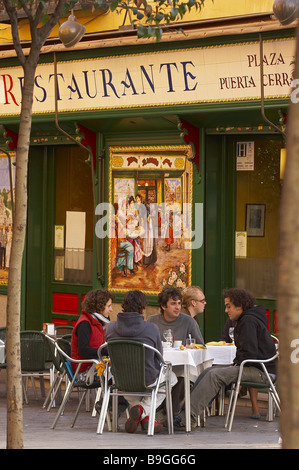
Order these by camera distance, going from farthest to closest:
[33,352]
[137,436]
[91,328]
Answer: [33,352] < [91,328] < [137,436]

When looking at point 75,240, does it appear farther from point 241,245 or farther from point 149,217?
point 241,245

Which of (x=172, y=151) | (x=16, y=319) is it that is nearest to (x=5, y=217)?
(x=172, y=151)

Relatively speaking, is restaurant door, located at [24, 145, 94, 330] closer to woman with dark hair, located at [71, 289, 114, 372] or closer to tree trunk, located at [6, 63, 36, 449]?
woman with dark hair, located at [71, 289, 114, 372]

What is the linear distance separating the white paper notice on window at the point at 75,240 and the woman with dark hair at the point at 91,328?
4043 mm

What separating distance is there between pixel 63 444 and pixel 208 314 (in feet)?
16.9

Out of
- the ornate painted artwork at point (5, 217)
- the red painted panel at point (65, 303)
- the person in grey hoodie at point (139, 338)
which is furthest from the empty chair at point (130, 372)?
the ornate painted artwork at point (5, 217)

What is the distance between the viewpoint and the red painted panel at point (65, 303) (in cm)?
1376

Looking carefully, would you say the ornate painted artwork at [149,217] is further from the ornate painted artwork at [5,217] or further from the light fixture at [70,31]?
the light fixture at [70,31]

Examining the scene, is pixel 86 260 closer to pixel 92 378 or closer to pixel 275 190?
pixel 275 190

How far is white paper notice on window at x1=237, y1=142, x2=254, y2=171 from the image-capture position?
11914 mm

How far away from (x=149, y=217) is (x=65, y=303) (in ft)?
7.40

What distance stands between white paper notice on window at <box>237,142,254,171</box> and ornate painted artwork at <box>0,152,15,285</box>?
13.3ft

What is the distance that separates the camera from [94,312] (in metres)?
9.51

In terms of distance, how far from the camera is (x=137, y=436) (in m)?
8.30
